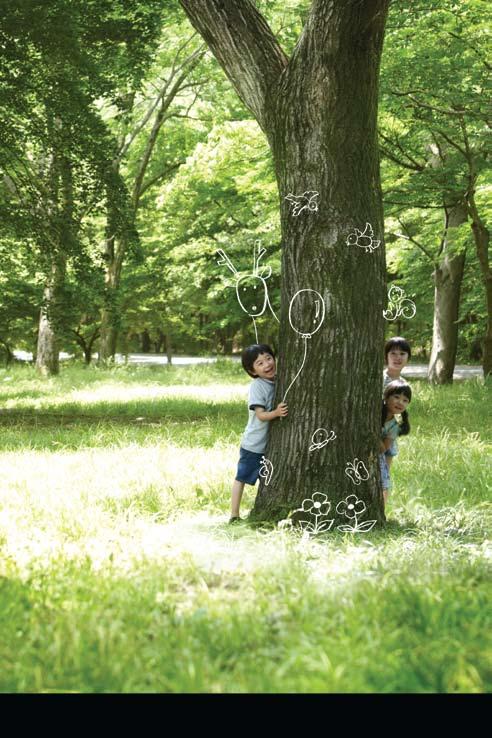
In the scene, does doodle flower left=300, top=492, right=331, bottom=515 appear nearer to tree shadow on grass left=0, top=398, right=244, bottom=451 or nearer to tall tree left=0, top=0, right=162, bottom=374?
tree shadow on grass left=0, top=398, right=244, bottom=451

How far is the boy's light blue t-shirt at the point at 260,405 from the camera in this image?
573 cm

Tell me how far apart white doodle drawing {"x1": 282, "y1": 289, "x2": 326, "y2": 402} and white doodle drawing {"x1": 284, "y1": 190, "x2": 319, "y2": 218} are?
56 cm

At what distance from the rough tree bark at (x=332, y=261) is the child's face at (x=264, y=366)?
0.27 m

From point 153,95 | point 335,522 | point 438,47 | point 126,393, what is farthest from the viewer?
point 153,95

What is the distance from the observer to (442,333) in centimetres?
1830

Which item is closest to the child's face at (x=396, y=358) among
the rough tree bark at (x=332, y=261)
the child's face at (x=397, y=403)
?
the child's face at (x=397, y=403)

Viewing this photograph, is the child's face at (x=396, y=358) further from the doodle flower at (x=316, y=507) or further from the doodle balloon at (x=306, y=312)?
the doodle flower at (x=316, y=507)

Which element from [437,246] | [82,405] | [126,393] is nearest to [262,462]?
[82,405]

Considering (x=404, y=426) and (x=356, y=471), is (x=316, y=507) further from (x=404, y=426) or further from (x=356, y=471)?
(x=404, y=426)

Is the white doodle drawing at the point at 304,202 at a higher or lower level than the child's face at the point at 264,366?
higher

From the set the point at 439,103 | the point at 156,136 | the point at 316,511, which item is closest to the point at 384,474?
the point at 316,511

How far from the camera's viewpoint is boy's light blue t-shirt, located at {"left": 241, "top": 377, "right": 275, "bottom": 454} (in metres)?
5.73

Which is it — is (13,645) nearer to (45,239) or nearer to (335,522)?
(335,522)

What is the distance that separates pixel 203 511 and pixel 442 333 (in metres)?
13.4
